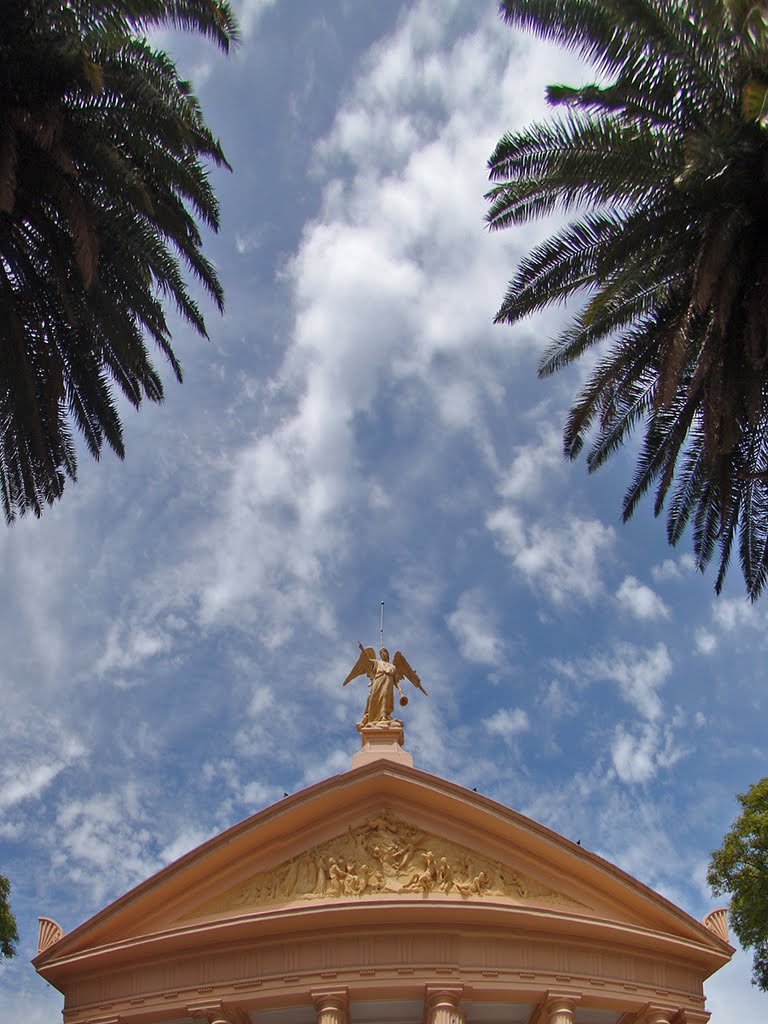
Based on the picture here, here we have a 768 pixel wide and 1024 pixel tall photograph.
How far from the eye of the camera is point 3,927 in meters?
31.1

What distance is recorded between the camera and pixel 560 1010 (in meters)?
25.5

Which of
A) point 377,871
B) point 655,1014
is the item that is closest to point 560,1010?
point 655,1014

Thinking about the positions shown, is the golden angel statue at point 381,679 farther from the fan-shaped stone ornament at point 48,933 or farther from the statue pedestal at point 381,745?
the fan-shaped stone ornament at point 48,933

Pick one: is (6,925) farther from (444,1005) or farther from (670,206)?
(670,206)

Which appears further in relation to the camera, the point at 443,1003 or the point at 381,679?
the point at 381,679

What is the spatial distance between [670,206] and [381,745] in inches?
699

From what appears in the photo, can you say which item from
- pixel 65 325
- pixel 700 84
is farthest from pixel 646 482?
pixel 65 325

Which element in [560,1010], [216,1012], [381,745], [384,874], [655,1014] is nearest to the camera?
[560,1010]

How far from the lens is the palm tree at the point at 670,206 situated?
1584 cm

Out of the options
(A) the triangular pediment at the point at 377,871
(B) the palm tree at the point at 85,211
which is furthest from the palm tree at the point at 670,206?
(A) the triangular pediment at the point at 377,871

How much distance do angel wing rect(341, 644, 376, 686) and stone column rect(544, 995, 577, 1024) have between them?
10.2 metres

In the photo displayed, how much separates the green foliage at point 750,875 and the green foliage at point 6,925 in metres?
20.3

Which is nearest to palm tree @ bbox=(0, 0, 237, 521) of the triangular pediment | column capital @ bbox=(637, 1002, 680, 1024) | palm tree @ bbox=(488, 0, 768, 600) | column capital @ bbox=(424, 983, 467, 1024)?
palm tree @ bbox=(488, 0, 768, 600)

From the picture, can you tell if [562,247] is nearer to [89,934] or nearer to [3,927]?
[89,934]
